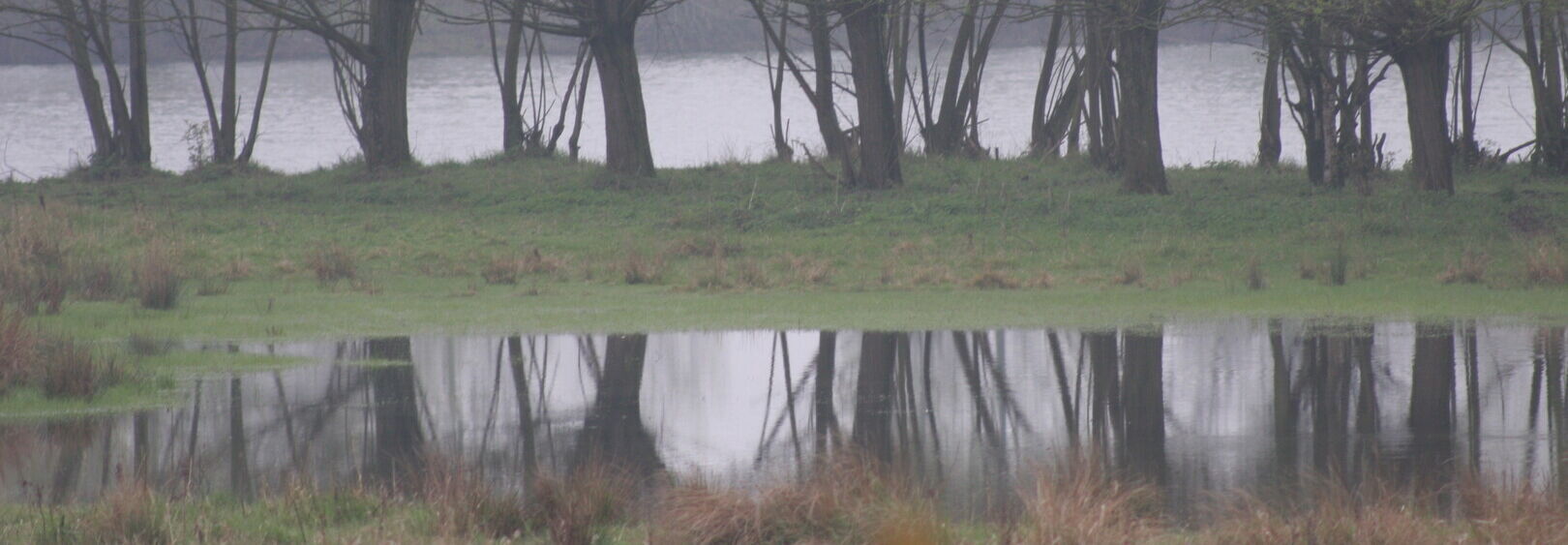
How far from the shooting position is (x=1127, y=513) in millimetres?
7316

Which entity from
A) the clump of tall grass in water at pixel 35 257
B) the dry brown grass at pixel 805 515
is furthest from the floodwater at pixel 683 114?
the dry brown grass at pixel 805 515

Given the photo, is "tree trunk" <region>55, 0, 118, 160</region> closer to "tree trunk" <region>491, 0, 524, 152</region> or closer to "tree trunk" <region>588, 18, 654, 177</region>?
"tree trunk" <region>491, 0, 524, 152</region>

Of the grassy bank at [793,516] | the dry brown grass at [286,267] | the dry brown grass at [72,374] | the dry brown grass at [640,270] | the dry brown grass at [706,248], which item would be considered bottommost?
the grassy bank at [793,516]

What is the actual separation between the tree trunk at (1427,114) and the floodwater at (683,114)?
13.9 ft

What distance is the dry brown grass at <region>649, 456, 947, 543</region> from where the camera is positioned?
6984 millimetres

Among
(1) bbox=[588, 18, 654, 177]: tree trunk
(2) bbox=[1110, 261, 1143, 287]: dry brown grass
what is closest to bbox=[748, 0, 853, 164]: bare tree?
(1) bbox=[588, 18, 654, 177]: tree trunk

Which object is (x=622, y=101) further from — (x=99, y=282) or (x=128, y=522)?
(x=128, y=522)

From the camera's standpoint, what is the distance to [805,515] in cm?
726

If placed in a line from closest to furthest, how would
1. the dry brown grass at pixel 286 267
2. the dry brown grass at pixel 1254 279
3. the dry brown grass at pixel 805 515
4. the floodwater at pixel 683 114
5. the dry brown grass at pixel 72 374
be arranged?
the dry brown grass at pixel 805 515 → the dry brown grass at pixel 72 374 → the dry brown grass at pixel 1254 279 → the dry brown grass at pixel 286 267 → the floodwater at pixel 683 114

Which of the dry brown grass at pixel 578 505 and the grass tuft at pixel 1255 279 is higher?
the grass tuft at pixel 1255 279

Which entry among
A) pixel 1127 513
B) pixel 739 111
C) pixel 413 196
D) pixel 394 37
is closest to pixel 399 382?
pixel 1127 513

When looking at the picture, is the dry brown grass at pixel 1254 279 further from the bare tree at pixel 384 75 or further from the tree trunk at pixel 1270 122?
the bare tree at pixel 384 75

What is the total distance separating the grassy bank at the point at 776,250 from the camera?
592 inches

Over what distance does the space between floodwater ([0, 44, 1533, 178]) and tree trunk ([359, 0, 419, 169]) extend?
584 cm
